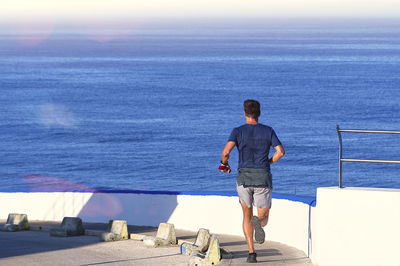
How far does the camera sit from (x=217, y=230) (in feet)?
42.8

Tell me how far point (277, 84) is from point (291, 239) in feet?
444

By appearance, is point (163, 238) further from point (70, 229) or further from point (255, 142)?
point (255, 142)

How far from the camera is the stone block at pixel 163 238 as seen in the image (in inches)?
468

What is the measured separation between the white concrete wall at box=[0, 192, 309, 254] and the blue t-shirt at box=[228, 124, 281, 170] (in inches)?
83.8

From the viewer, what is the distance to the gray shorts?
9445 millimetres

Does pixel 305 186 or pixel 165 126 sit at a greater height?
pixel 165 126

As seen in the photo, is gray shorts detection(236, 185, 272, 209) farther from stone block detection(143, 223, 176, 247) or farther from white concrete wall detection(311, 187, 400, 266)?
stone block detection(143, 223, 176, 247)

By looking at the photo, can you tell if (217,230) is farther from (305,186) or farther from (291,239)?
(305,186)

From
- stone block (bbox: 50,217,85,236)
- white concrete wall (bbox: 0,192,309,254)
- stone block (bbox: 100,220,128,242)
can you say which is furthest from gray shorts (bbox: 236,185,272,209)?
stone block (bbox: 50,217,85,236)

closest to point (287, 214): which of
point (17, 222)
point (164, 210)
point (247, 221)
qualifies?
point (247, 221)

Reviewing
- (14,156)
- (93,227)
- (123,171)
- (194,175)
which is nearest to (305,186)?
(194,175)

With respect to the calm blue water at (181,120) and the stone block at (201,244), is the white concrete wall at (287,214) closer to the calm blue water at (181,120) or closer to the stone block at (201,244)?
the stone block at (201,244)

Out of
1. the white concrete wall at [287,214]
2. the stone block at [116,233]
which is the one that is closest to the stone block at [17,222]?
the white concrete wall at [287,214]

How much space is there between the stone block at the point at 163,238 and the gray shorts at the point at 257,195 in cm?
264
